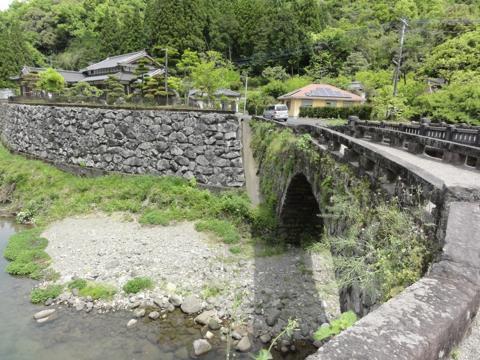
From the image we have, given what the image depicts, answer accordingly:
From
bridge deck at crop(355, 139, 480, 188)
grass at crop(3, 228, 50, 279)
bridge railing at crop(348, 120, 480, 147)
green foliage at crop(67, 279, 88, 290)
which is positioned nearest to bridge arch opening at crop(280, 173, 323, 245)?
bridge deck at crop(355, 139, 480, 188)

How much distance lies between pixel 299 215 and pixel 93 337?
7.91 meters

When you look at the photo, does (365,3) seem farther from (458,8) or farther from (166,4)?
(166,4)

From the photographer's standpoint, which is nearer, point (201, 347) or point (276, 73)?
point (201, 347)

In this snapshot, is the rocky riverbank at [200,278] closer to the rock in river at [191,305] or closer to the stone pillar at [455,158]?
the rock in river at [191,305]

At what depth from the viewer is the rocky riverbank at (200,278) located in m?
10.0

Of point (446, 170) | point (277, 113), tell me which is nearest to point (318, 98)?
point (277, 113)

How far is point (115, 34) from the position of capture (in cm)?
5478

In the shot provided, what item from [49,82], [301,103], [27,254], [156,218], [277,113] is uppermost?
[49,82]

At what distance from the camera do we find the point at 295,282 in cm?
1164

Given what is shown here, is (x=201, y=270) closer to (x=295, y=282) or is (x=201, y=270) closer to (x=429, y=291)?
(x=295, y=282)

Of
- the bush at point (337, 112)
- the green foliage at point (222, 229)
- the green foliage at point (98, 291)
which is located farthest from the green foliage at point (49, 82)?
the green foliage at point (98, 291)

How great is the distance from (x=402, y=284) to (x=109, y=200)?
53.4 ft

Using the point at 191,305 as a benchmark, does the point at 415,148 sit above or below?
above

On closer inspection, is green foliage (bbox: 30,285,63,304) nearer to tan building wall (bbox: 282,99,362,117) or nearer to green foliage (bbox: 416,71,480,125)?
green foliage (bbox: 416,71,480,125)
